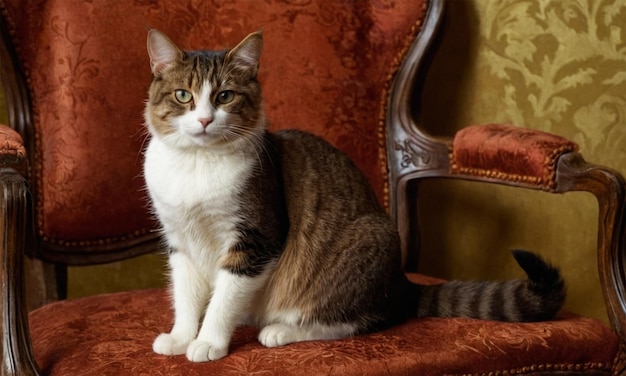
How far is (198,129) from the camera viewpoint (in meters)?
1.30

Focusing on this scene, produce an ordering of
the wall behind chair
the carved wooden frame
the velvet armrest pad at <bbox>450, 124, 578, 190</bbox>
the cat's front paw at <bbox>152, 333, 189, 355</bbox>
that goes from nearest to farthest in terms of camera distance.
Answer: the cat's front paw at <bbox>152, 333, 189, 355</bbox> → the velvet armrest pad at <bbox>450, 124, 578, 190</bbox> → the carved wooden frame → the wall behind chair

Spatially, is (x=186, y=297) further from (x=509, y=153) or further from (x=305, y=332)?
(x=509, y=153)

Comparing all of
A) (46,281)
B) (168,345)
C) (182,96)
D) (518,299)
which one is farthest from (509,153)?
(46,281)

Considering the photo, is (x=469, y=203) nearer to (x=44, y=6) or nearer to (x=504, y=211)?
(x=504, y=211)

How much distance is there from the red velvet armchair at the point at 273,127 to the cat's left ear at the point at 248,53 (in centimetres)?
41

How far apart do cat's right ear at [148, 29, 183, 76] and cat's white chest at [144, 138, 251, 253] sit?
0.47ft

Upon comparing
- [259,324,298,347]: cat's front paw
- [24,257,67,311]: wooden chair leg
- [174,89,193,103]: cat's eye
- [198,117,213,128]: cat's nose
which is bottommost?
[24,257,67,311]: wooden chair leg

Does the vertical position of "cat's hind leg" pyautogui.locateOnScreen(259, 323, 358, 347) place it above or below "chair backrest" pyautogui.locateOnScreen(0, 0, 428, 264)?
below

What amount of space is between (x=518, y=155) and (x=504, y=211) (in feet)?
2.02

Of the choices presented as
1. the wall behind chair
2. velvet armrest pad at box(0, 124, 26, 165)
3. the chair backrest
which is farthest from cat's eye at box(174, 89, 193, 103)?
the wall behind chair

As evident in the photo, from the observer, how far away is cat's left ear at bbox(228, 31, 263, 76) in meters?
1.38

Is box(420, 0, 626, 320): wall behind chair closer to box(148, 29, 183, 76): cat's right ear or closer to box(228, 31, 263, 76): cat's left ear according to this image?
box(228, 31, 263, 76): cat's left ear

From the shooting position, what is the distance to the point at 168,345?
129 centimetres

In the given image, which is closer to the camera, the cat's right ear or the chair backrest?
the cat's right ear
